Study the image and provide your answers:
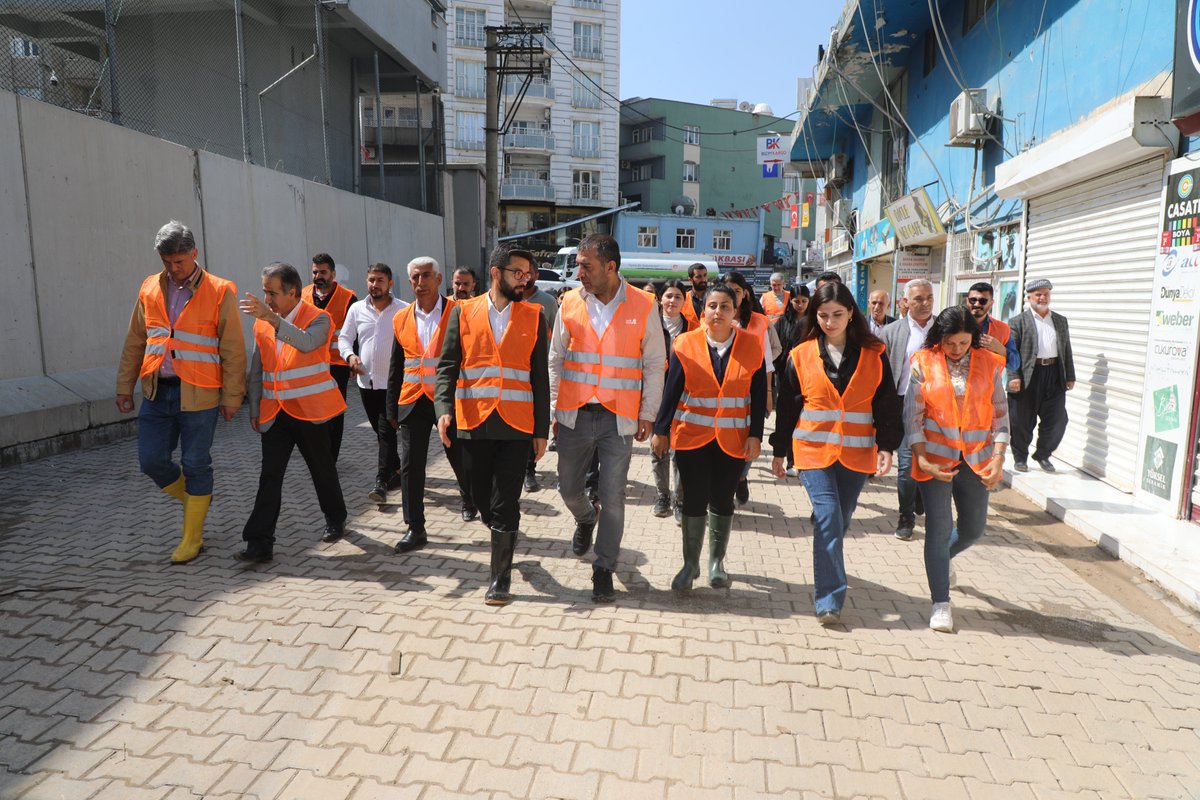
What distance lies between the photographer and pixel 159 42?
12.9 m

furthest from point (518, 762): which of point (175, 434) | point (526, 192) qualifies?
point (526, 192)

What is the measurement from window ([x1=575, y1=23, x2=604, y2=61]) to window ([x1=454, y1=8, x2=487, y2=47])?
5.86 meters

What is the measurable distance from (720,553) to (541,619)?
1.18 m

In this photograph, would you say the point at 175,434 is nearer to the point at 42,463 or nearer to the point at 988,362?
the point at 42,463

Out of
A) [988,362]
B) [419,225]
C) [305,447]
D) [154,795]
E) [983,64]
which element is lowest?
[154,795]

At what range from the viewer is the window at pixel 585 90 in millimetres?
49312

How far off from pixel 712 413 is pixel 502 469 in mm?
1177

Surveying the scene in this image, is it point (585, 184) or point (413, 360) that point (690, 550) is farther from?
point (585, 184)

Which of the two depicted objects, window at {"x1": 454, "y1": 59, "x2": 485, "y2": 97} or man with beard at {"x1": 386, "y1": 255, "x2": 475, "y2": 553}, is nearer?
man with beard at {"x1": 386, "y1": 255, "x2": 475, "y2": 553}

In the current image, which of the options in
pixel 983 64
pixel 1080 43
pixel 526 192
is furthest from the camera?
pixel 526 192

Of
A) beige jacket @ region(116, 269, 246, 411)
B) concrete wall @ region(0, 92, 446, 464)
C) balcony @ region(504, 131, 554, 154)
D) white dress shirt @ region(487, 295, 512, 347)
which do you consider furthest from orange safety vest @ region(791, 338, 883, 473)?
balcony @ region(504, 131, 554, 154)

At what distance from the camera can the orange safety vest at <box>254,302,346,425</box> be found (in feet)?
16.1

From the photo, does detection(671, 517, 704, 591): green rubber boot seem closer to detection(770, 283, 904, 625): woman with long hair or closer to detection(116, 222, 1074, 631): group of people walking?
detection(116, 222, 1074, 631): group of people walking

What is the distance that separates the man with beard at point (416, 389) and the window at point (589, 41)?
48.3 meters
